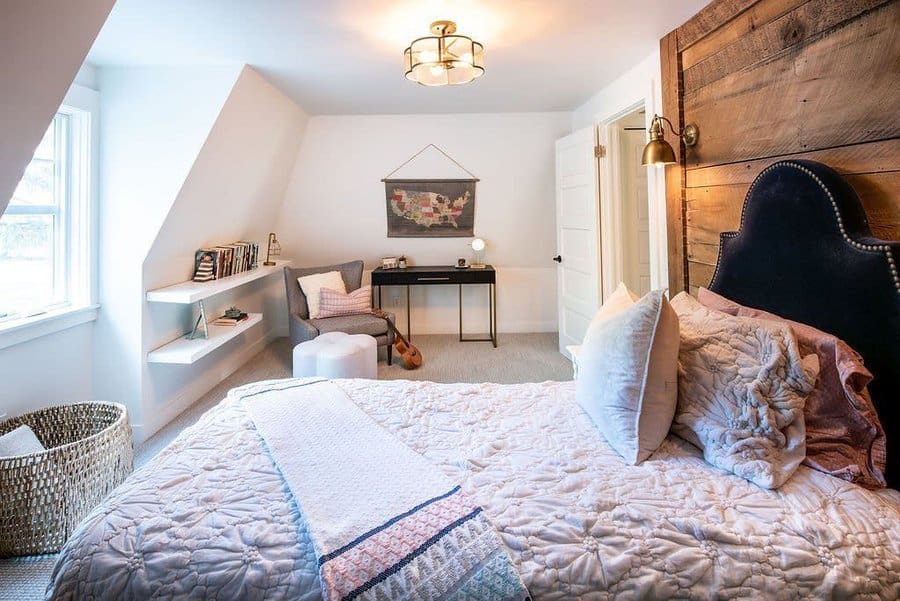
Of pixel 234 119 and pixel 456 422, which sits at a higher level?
pixel 234 119

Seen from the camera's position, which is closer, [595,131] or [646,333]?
[646,333]

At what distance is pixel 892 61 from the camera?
4.65 ft

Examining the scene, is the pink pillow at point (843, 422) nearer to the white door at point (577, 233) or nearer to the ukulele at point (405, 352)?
the white door at point (577, 233)

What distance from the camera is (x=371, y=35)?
102 inches

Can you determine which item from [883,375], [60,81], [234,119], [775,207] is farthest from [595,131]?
[60,81]

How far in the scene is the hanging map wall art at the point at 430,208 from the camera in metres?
4.93

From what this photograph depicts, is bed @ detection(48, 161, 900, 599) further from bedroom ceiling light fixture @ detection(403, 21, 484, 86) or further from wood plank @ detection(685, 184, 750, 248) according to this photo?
bedroom ceiling light fixture @ detection(403, 21, 484, 86)

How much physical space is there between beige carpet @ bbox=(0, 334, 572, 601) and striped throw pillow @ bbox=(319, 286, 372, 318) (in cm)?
54

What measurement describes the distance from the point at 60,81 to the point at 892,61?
8.25 feet

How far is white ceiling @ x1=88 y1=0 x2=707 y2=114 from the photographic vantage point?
2238 millimetres

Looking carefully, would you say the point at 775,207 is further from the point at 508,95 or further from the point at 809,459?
the point at 508,95

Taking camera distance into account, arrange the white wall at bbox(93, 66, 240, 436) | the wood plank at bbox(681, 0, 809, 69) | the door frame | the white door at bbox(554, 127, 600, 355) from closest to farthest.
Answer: the wood plank at bbox(681, 0, 809, 69), the white wall at bbox(93, 66, 240, 436), the door frame, the white door at bbox(554, 127, 600, 355)

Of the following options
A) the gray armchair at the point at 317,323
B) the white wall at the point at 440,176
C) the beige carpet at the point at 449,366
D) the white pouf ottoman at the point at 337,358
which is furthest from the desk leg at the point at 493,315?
the white pouf ottoman at the point at 337,358

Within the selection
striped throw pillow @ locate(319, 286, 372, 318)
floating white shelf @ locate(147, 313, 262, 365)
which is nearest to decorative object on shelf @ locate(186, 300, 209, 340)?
floating white shelf @ locate(147, 313, 262, 365)
